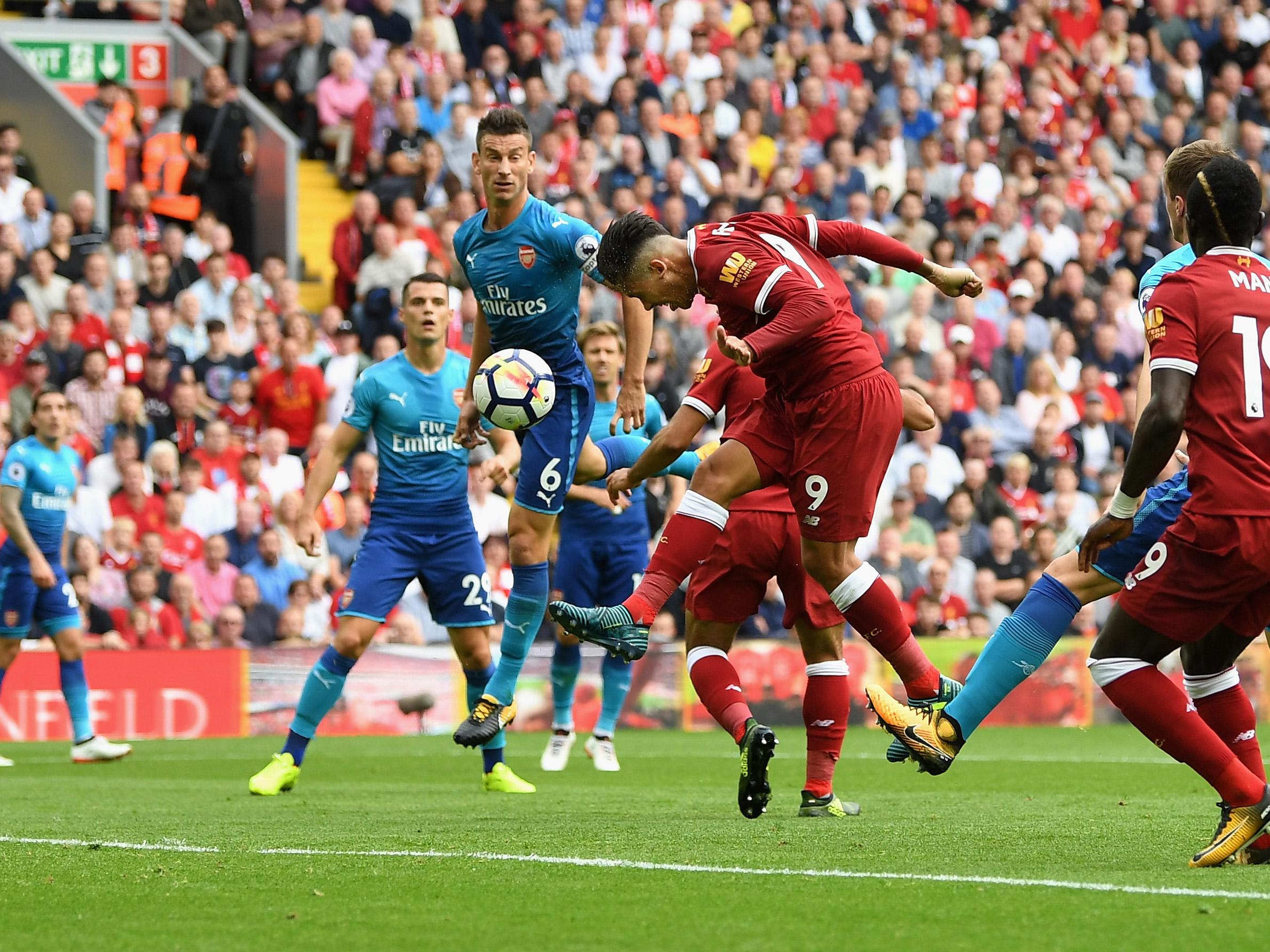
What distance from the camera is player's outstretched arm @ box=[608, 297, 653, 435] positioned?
8891mm

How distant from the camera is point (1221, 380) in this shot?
620cm

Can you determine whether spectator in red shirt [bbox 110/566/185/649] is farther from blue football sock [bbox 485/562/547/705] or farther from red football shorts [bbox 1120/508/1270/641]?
red football shorts [bbox 1120/508/1270/641]

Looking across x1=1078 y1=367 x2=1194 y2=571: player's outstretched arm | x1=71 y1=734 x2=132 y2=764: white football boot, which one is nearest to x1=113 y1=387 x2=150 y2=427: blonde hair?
x1=71 y1=734 x2=132 y2=764: white football boot

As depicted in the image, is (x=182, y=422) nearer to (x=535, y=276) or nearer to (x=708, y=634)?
(x=535, y=276)

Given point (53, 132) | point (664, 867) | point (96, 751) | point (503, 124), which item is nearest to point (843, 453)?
point (664, 867)

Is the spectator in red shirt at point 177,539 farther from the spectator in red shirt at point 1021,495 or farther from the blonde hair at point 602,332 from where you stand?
the spectator in red shirt at point 1021,495

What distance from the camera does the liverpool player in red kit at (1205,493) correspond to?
6.13 m

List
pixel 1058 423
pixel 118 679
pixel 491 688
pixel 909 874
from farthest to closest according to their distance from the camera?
pixel 1058 423 → pixel 118 679 → pixel 491 688 → pixel 909 874

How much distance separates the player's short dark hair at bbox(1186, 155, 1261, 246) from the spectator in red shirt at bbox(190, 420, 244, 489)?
1233 centimetres

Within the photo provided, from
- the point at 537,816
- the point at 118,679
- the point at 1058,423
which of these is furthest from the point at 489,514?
the point at 537,816

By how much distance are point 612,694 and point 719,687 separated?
209 inches

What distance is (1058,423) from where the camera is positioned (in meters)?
20.3

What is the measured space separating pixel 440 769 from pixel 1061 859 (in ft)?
22.4

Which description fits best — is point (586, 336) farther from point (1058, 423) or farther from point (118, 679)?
point (1058, 423)
